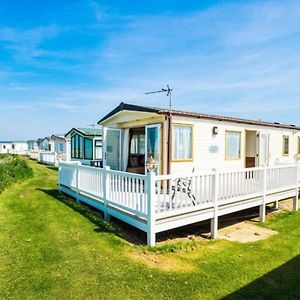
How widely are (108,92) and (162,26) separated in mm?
10981

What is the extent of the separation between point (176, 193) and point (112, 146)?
20.6ft

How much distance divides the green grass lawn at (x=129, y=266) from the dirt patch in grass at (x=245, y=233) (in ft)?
0.86

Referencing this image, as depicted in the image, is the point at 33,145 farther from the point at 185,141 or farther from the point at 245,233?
the point at 245,233

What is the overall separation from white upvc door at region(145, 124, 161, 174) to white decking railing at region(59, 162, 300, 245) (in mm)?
2120

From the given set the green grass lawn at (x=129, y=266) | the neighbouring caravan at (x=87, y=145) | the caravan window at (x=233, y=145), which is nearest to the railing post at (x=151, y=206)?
the green grass lawn at (x=129, y=266)

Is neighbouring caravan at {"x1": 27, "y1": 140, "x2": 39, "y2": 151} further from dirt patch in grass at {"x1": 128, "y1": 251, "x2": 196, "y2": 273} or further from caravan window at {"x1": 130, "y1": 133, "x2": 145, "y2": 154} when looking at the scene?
dirt patch in grass at {"x1": 128, "y1": 251, "x2": 196, "y2": 273}

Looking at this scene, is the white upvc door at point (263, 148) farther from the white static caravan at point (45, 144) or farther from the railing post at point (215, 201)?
the white static caravan at point (45, 144)

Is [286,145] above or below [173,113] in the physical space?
below

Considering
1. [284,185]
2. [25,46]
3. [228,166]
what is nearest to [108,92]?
[25,46]

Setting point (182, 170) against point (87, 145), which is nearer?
point (182, 170)

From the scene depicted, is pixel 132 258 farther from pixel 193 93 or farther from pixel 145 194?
→ pixel 193 93

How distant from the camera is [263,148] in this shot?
38.5 feet

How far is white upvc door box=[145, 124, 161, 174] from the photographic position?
8.45 m

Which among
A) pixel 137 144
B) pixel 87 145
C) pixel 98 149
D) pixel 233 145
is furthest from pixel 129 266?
pixel 87 145
